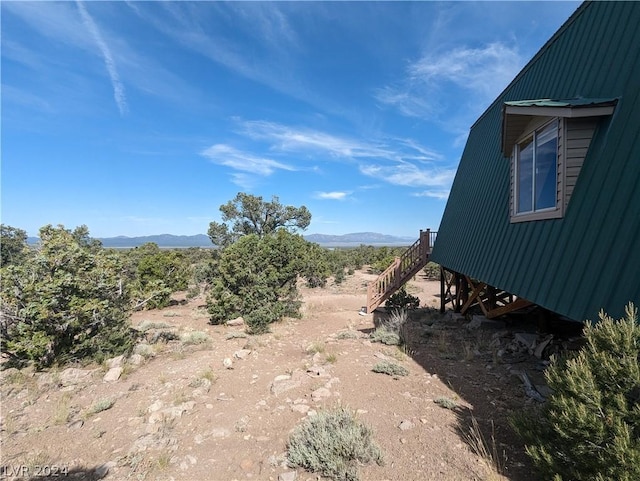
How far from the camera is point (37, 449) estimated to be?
4566mm

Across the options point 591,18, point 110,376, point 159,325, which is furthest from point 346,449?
point 159,325

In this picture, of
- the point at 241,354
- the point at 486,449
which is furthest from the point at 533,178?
the point at 241,354

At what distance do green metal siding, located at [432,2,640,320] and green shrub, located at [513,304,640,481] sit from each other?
1.97 feet

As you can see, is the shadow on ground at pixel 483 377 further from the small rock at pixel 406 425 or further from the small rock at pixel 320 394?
the small rock at pixel 320 394

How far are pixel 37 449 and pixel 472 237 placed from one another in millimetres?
9325

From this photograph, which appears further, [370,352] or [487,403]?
[370,352]

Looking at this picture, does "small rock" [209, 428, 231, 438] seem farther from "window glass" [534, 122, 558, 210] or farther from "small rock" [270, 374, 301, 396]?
"window glass" [534, 122, 558, 210]

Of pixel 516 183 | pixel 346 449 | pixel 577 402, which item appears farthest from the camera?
pixel 516 183

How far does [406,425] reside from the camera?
4578 mm

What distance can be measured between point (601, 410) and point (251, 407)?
4.82 metres

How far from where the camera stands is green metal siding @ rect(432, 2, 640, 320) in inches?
135

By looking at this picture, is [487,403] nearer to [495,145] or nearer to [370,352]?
[370,352]

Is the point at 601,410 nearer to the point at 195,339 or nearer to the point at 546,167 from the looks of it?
the point at 546,167

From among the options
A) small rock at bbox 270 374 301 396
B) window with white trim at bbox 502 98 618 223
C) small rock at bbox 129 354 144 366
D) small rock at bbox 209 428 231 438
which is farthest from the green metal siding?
small rock at bbox 129 354 144 366
